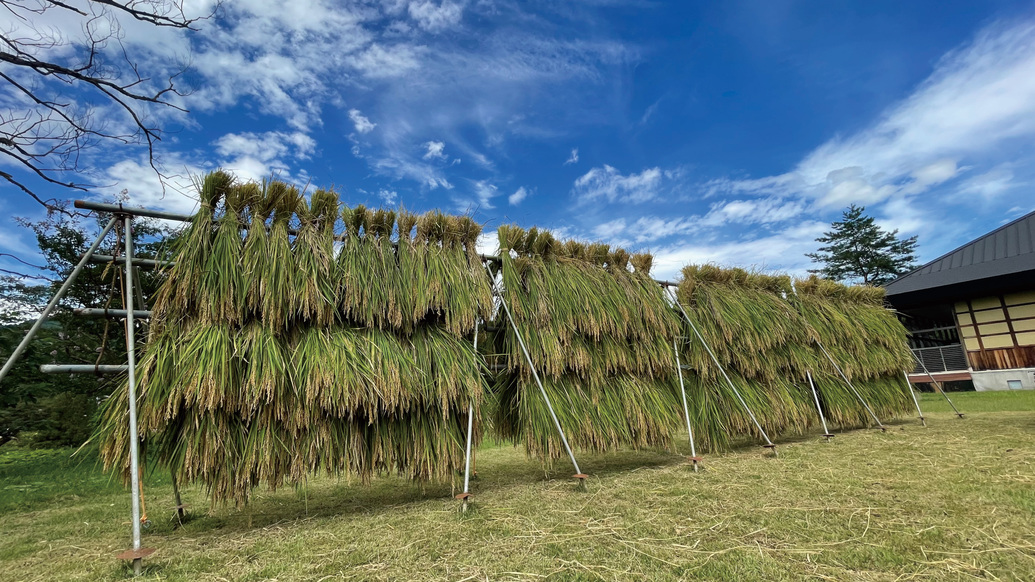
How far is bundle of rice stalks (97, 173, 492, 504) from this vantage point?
7.36ft

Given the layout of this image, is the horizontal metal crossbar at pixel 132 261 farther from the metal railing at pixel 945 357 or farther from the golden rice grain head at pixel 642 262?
the metal railing at pixel 945 357

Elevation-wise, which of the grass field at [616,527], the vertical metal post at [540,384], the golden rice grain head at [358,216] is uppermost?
the golden rice grain head at [358,216]

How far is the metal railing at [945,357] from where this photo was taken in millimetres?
13453

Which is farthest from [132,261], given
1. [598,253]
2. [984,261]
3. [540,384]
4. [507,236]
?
[984,261]

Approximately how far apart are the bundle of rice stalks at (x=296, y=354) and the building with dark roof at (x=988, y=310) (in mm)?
15687

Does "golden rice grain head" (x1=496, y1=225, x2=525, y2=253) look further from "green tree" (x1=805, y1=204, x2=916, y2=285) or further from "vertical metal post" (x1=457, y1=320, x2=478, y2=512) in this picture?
"green tree" (x1=805, y1=204, x2=916, y2=285)

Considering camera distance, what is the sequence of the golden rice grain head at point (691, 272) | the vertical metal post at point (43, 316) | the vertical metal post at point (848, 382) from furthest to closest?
the vertical metal post at point (848, 382) < the golden rice grain head at point (691, 272) < the vertical metal post at point (43, 316)

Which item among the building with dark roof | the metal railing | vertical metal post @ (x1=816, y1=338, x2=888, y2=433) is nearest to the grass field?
vertical metal post @ (x1=816, y1=338, x2=888, y2=433)

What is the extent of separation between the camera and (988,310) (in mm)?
12984

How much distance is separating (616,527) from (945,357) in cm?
1774

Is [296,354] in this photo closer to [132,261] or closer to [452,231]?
[132,261]

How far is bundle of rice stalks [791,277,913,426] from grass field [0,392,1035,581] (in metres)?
1.55

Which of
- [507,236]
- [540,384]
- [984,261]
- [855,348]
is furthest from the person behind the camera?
[984,261]

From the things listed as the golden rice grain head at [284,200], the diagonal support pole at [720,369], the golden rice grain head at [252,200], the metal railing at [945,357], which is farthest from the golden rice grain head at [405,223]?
the metal railing at [945,357]
